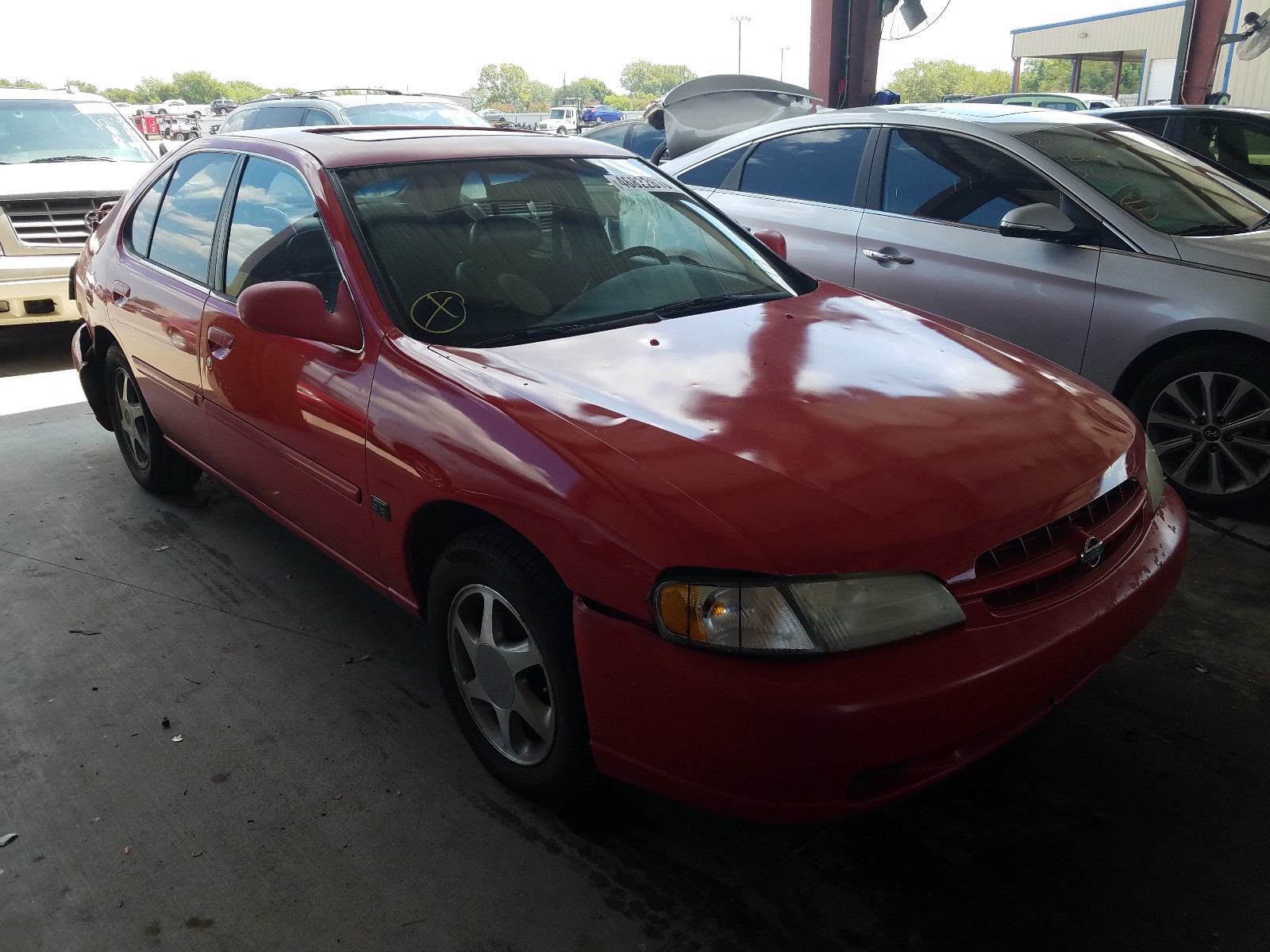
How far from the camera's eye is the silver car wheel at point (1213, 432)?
147 inches

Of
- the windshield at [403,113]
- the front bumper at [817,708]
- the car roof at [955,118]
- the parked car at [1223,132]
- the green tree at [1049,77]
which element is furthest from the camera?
the green tree at [1049,77]

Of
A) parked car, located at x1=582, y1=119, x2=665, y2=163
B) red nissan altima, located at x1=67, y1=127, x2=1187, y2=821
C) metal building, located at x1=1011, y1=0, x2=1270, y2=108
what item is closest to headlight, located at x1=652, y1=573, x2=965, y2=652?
red nissan altima, located at x1=67, y1=127, x2=1187, y2=821

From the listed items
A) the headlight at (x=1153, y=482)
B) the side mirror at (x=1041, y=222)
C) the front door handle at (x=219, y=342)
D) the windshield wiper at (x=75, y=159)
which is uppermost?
the windshield wiper at (x=75, y=159)

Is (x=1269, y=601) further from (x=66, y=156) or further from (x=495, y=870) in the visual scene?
(x=66, y=156)

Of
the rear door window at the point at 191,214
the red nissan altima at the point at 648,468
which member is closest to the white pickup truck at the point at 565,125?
the rear door window at the point at 191,214

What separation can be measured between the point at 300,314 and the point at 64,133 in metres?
6.97

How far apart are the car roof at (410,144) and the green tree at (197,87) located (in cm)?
14218

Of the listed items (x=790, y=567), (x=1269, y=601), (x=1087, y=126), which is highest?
(x=1087, y=126)

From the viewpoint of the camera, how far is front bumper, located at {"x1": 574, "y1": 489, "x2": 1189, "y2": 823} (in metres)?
1.72

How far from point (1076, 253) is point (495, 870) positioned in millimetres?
3348

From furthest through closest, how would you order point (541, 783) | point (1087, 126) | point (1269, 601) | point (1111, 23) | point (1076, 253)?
point (1111, 23) → point (1087, 126) → point (1076, 253) → point (1269, 601) → point (541, 783)

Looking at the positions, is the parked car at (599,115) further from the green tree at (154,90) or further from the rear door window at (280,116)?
the green tree at (154,90)

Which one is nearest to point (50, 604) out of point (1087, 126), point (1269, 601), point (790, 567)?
point (790, 567)

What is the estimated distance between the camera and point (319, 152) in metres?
2.98
